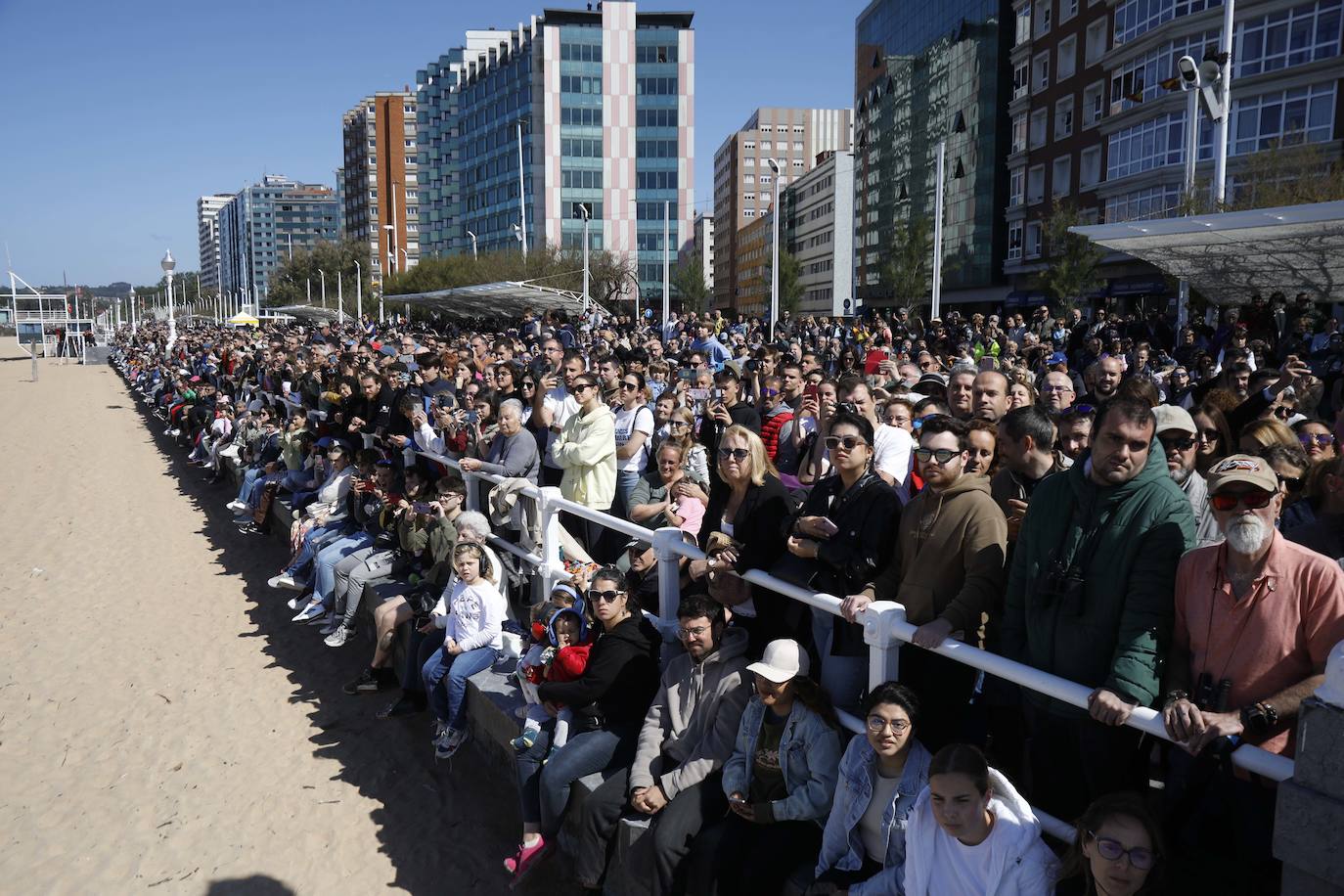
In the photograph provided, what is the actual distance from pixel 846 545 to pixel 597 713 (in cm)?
→ 193

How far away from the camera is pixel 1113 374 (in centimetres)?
704

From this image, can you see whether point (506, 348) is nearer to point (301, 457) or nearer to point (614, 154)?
point (301, 457)

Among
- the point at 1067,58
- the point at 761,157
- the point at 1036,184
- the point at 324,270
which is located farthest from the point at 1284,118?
the point at 761,157

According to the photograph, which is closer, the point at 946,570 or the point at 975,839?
the point at 975,839

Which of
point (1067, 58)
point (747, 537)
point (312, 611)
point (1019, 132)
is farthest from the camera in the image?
point (1019, 132)

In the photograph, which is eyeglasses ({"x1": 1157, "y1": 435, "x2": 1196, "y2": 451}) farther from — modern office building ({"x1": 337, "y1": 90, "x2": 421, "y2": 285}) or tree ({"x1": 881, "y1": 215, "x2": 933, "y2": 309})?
modern office building ({"x1": 337, "y1": 90, "x2": 421, "y2": 285})


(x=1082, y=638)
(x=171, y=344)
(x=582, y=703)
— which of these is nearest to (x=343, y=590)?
(x=582, y=703)

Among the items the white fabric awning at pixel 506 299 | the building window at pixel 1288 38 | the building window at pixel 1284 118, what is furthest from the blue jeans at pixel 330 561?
the building window at pixel 1288 38

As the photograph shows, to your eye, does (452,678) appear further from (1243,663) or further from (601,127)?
(601,127)

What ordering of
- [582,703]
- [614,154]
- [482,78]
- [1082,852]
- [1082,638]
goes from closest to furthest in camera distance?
[1082,852] < [1082,638] < [582,703] < [614,154] < [482,78]

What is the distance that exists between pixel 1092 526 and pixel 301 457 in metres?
11.8

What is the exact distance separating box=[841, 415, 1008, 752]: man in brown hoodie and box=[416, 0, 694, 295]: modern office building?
8571cm

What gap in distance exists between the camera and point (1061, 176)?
1838 inches

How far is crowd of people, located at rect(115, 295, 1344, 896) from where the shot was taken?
287 cm
